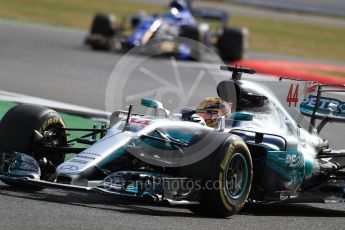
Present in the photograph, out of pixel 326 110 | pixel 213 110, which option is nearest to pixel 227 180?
pixel 213 110

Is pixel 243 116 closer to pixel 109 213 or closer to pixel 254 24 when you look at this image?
pixel 109 213

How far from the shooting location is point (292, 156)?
8289 millimetres

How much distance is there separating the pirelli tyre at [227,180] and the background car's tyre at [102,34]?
16.4m

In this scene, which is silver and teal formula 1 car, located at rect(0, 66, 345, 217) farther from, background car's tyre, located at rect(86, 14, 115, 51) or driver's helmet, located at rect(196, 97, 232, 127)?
background car's tyre, located at rect(86, 14, 115, 51)

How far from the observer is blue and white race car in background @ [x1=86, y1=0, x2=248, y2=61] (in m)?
22.8

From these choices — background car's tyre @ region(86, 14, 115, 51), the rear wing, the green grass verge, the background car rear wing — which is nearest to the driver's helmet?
the rear wing

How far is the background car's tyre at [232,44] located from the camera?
2391cm

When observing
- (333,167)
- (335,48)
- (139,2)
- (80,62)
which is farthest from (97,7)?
(333,167)

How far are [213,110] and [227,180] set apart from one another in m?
1.00

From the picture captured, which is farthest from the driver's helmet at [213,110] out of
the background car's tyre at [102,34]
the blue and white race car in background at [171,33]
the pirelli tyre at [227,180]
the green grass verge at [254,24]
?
the green grass verge at [254,24]

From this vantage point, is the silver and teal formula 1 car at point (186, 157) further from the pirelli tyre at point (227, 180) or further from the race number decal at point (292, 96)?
the race number decal at point (292, 96)

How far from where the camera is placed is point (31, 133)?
7.92m

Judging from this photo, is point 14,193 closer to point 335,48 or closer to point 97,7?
point 335,48

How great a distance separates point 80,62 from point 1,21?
7.72 meters
